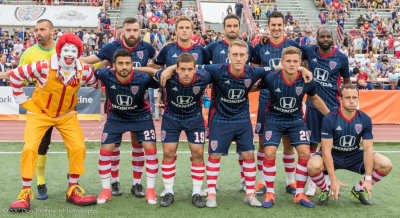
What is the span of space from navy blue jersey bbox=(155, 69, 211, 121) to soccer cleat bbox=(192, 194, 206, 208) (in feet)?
3.31

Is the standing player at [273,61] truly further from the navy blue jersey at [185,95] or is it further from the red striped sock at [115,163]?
the red striped sock at [115,163]

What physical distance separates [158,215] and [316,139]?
254 centimetres

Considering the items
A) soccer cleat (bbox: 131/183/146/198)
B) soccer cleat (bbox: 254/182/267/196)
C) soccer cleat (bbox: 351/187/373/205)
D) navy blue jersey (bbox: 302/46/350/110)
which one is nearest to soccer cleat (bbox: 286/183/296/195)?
soccer cleat (bbox: 254/182/267/196)

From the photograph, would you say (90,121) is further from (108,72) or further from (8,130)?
(108,72)

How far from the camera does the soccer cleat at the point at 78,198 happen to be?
5270 millimetres

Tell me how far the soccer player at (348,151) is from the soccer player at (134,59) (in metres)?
2.32

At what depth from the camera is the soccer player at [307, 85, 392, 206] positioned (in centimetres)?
524

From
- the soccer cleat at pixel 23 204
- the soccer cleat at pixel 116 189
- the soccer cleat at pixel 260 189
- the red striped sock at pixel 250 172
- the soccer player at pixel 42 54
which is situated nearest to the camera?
the soccer cleat at pixel 23 204

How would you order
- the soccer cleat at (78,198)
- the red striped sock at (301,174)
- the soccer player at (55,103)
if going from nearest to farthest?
the soccer player at (55,103) → the soccer cleat at (78,198) → the red striped sock at (301,174)

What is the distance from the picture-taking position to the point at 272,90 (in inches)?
215

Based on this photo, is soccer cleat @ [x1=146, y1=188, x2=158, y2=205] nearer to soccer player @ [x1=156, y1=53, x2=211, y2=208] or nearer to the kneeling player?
soccer player @ [x1=156, y1=53, x2=211, y2=208]

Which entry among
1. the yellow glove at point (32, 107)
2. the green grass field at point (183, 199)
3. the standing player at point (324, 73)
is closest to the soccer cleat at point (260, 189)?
the green grass field at point (183, 199)

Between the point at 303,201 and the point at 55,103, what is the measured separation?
3.41m

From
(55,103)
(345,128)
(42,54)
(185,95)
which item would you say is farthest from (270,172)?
(42,54)
